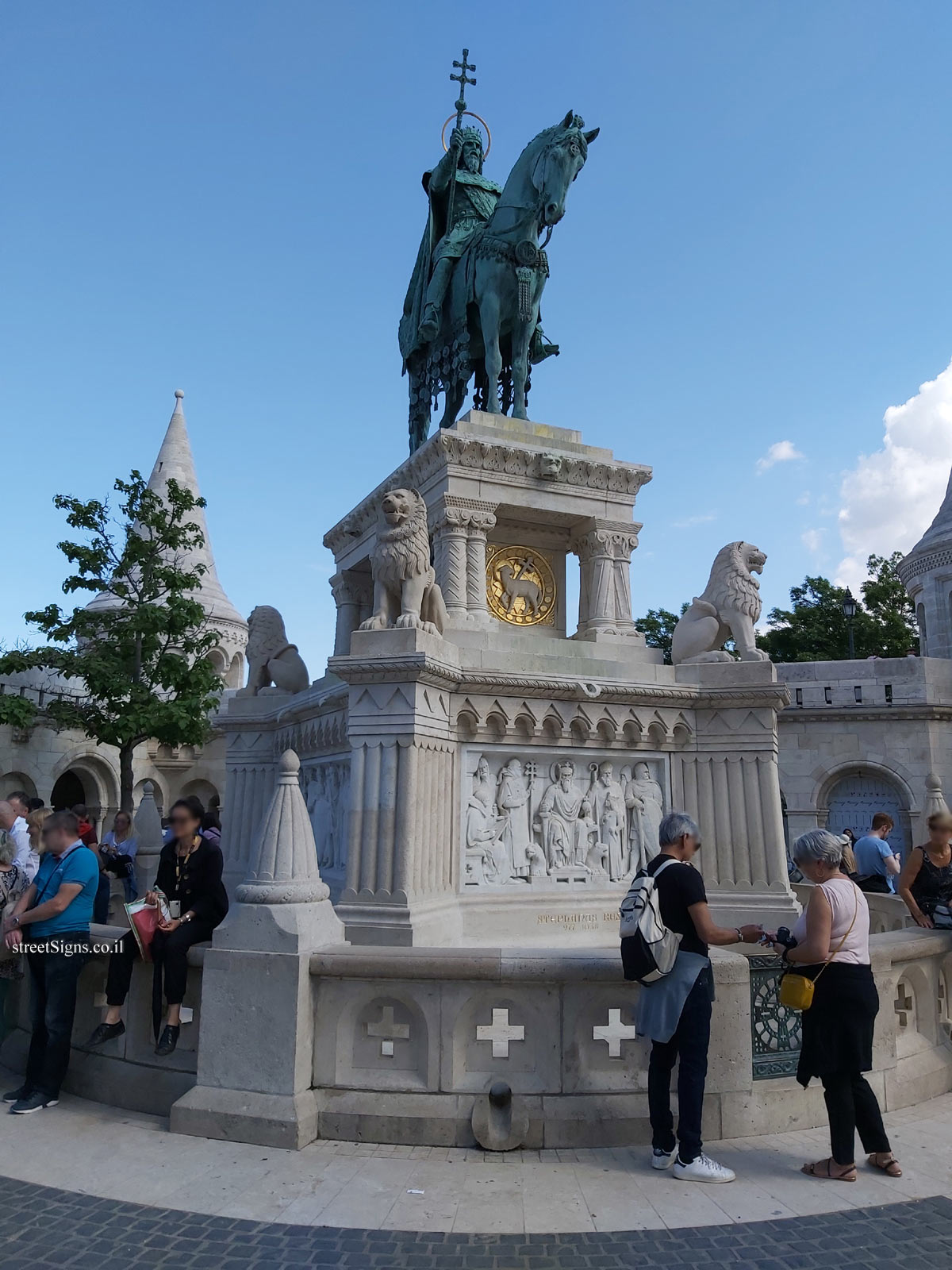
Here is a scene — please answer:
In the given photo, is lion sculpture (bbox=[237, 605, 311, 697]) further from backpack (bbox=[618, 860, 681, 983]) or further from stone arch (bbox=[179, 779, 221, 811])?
stone arch (bbox=[179, 779, 221, 811])

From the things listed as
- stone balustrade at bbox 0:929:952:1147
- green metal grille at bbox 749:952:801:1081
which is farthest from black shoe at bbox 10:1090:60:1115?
green metal grille at bbox 749:952:801:1081

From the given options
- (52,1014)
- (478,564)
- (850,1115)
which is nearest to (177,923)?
(52,1014)

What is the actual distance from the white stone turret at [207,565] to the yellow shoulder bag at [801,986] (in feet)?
115

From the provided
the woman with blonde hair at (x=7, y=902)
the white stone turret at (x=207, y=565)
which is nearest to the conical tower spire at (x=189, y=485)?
the white stone turret at (x=207, y=565)

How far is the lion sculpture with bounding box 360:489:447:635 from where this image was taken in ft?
29.2

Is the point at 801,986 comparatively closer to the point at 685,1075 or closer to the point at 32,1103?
the point at 685,1075

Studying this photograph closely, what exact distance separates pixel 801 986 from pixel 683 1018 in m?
0.59

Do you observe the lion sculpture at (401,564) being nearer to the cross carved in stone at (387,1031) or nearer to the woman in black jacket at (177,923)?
the woman in black jacket at (177,923)

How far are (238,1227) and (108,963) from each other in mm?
2270

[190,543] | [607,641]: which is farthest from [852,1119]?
[190,543]

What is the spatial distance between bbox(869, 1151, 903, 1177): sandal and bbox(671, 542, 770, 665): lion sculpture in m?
6.12

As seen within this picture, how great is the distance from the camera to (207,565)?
38625 mm

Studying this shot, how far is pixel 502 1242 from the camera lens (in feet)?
12.5

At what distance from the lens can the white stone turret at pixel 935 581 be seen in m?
27.5
